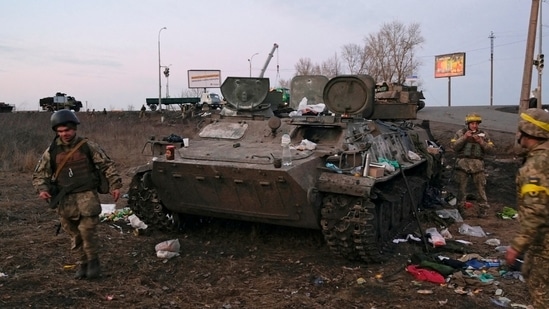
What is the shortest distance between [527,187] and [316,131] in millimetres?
4318

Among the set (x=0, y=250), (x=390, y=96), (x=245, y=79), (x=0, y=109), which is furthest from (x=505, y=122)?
(x=0, y=109)

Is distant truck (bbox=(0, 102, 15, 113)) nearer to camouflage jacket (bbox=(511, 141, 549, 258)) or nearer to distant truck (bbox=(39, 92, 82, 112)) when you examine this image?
distant truck (bbox=(39, 92, 82, 112))

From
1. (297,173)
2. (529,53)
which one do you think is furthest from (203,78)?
(297,173)

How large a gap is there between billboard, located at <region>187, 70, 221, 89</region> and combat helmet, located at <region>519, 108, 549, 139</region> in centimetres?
5582

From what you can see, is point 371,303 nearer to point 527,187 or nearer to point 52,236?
point 527,187

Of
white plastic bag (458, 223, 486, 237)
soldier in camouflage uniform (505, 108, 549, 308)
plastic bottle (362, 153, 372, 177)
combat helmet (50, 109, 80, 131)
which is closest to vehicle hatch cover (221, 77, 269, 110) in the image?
Result: plastic bottle (362, 153, 372, 177)

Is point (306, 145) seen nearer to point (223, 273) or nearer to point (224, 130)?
point (224, 130)

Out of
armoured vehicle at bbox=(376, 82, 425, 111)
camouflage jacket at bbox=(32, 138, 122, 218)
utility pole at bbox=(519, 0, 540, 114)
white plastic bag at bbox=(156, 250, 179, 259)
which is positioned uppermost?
utility pole at bbox=(519, 0, 540, 114)

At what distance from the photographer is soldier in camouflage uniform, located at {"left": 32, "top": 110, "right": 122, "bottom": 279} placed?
19.4 feet

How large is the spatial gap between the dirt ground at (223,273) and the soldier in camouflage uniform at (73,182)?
56 cm

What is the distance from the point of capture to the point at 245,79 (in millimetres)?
9227

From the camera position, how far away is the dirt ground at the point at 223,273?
5.59 metres

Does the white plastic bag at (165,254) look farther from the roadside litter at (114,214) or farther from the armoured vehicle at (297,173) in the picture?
the roadside litter at (114,214)

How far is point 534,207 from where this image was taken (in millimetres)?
3824
